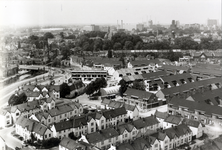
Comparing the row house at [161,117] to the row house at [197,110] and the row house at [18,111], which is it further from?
the row house at [18,111]

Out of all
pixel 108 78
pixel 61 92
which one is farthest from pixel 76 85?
pixel 108 78

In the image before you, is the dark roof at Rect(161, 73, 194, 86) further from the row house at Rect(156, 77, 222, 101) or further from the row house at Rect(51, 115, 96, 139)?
the row house at Rect(51, 115, 96, 139)

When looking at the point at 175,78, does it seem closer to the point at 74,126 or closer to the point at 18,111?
the point at 74,126

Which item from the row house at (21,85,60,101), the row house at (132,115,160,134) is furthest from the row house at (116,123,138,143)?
the row house at (21,85,60,101)

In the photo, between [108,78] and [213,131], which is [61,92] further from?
[213,131]

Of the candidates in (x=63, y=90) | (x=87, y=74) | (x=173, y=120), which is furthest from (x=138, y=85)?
(x=173, y=120)
